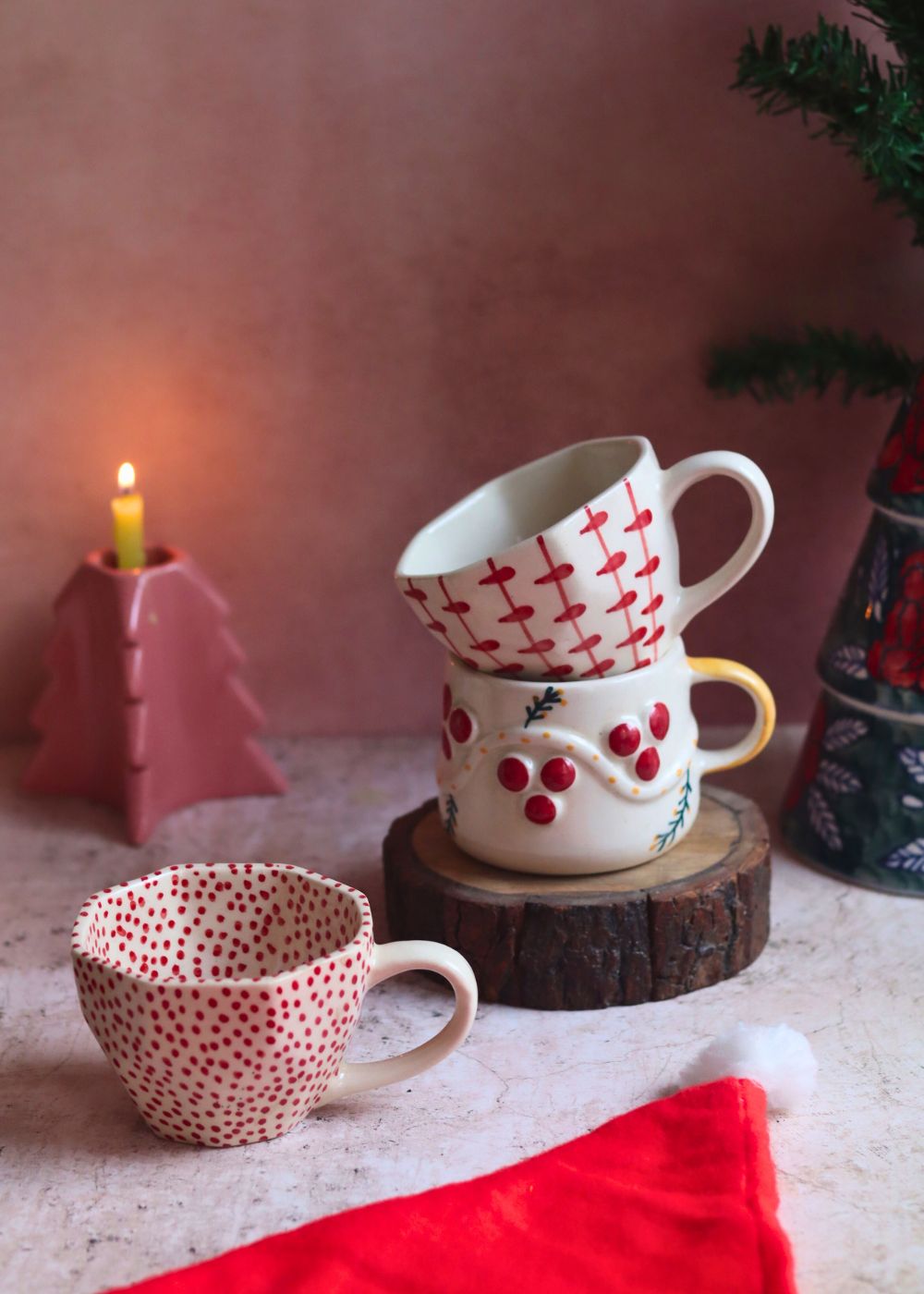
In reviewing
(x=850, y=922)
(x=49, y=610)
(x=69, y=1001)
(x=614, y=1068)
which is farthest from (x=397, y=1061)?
(x=49, y=610)

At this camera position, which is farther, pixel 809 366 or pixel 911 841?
pixel 809 366

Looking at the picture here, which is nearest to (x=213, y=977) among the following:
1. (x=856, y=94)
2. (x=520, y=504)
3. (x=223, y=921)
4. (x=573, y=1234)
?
(x=223, y=921)

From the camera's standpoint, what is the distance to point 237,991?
25.2 inches

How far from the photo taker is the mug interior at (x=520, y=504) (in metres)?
0.88

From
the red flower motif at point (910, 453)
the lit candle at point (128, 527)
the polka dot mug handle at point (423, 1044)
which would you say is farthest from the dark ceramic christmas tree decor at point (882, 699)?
the lit candle at point (128, 527)

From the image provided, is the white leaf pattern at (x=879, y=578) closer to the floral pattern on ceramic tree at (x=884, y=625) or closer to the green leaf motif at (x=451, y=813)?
the floral pattern on ceramic tree at (x=884, y=625)

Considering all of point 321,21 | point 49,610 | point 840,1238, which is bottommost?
point 840,1238

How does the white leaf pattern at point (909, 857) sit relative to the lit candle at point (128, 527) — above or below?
below

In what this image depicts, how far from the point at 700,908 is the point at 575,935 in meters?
0.08

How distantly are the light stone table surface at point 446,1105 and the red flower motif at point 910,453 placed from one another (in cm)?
28

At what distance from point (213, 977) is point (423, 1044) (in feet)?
0.41

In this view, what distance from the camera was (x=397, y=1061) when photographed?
73cm

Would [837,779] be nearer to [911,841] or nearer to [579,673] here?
[911,841]

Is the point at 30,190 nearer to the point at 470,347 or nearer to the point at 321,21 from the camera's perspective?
the point at 321,21
